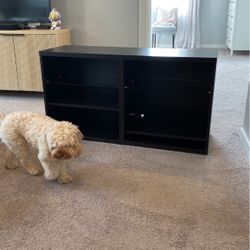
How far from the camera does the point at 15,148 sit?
1852 mm

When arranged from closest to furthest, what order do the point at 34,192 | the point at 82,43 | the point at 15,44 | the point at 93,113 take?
the point at 34,192, the point at 93,113, the point at 15,44, the point at 82,43

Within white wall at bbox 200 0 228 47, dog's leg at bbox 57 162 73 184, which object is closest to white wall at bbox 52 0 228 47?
dog's leg at bbox 57 162 73 184

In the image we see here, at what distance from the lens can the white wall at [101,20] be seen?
3461 mm

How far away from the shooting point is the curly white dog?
1.56m

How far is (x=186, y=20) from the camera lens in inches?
253

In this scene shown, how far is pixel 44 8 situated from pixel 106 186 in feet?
8.19

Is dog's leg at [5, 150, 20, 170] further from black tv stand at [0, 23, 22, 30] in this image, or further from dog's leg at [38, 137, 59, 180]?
black tv stand at [0, 23, 22, 30]

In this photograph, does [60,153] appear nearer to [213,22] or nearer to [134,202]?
[134,202]

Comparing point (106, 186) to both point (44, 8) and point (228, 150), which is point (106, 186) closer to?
point (228, 150)

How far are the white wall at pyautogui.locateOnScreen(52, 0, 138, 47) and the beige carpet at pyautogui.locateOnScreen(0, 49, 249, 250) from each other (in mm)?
1745

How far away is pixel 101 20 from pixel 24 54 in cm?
99

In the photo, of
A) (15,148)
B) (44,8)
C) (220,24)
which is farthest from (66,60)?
(220,24)

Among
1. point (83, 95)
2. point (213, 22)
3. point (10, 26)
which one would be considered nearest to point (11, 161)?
point (83, 95)

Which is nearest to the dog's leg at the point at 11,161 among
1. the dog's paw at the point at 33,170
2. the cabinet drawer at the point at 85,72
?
the dog's paw at the point at 33,170
